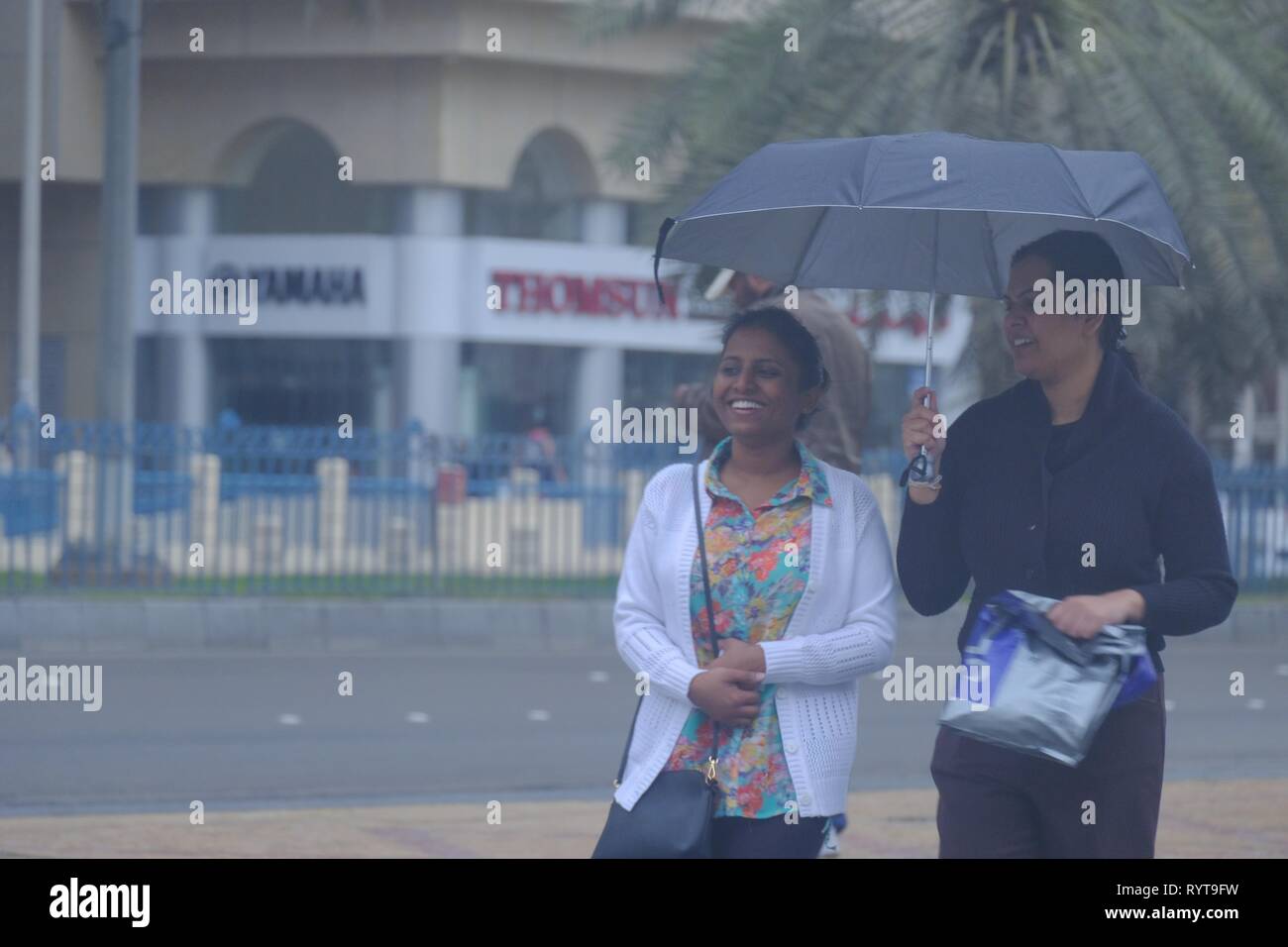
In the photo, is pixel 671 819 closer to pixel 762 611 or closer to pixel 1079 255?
pixel 762 611

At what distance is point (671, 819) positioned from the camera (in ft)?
12.0

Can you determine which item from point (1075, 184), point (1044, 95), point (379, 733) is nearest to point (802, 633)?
point (1075, 184)

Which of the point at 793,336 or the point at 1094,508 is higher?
the point at 793,336

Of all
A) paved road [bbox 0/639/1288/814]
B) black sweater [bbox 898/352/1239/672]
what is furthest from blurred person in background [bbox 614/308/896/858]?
paved road [bbox 0/639/1288/814]

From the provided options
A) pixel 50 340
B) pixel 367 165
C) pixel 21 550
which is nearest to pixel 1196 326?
pixel 21 550

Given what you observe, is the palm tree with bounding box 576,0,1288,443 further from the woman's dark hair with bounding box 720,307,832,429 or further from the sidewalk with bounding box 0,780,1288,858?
the woman's dark hair with bounding box 720,307,832,429

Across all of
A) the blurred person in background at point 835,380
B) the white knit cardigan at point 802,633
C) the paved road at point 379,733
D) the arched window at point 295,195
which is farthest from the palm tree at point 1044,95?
the arched window at point 295,195

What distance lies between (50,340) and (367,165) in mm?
7281

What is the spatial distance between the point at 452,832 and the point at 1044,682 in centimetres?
371

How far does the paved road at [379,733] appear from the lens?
8.52 meters

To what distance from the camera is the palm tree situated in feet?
49.1

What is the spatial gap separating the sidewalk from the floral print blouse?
9.41 feet

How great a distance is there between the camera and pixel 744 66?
51.0 feet
